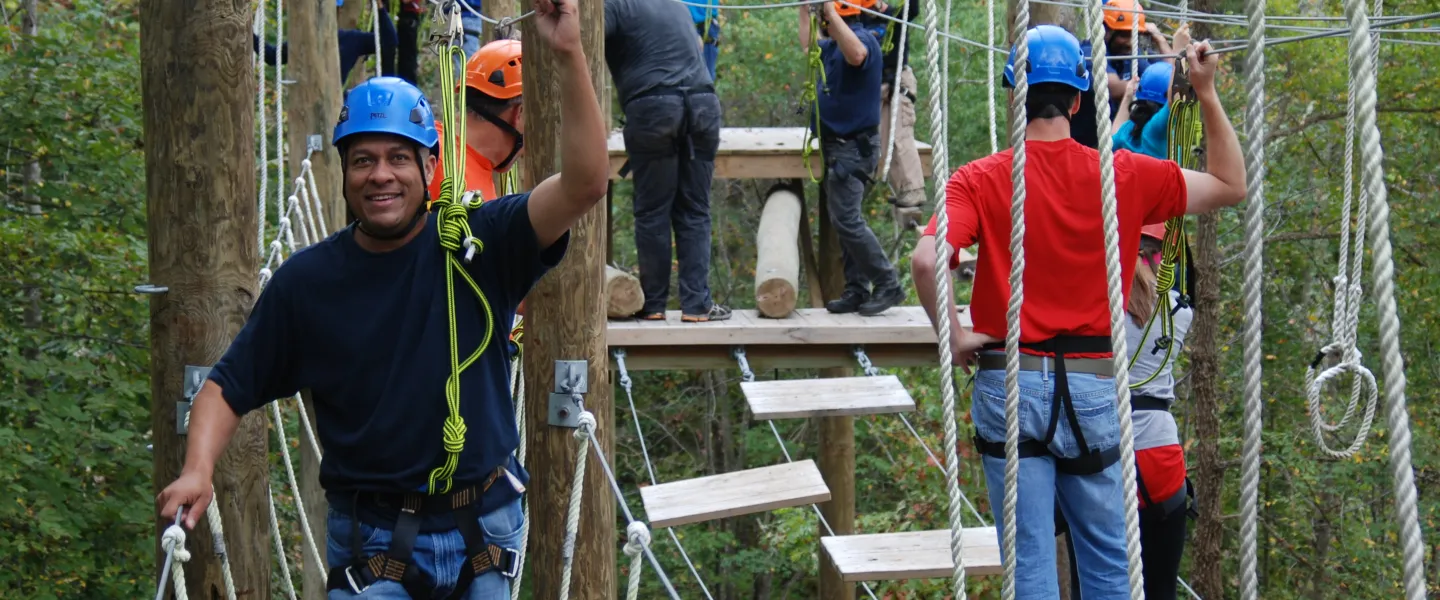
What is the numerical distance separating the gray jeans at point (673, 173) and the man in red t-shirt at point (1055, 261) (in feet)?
7.78

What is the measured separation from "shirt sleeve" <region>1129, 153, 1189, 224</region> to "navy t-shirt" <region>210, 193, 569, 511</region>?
1.32m

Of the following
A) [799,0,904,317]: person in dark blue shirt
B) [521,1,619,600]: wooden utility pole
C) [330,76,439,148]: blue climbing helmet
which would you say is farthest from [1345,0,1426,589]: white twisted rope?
[799,0,904,317]: person in dark blue shirt

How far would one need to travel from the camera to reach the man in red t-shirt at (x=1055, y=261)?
2875 millimetres

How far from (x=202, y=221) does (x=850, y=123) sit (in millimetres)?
3108

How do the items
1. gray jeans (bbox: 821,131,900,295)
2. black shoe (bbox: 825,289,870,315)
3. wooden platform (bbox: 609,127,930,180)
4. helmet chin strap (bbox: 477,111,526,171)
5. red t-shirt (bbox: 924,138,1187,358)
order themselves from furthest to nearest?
wooden platform (bbox: 609,127,930,180) < black shoe (bbox: 825,289,870,315) < gray jeans (bbox: 821,131,900,295) < helmet chin strap (bbox: 477,111,526,171) < red t-shirt (bbox: 924,138,1187,358)

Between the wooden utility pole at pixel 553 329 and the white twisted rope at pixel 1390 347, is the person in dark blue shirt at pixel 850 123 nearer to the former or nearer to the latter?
the wooden utility pole at pixel 553 329

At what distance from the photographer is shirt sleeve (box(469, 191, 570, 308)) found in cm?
229

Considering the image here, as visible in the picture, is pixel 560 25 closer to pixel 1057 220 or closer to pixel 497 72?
pixel 1057 220

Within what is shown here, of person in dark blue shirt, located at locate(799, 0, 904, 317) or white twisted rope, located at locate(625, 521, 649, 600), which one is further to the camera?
person in dark blue shirt, located at locate(799, 0, 904, 317)

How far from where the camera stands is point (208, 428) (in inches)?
89.0

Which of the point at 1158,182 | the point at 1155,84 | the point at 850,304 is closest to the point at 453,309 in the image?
the point at 1158,182

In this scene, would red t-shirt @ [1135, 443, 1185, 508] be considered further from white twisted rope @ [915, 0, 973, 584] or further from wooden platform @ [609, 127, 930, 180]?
wooden platform @ [609, 127, 930, 180]

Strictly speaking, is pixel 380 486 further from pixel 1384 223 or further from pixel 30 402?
pixel 30 402

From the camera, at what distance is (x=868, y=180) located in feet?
19.0
